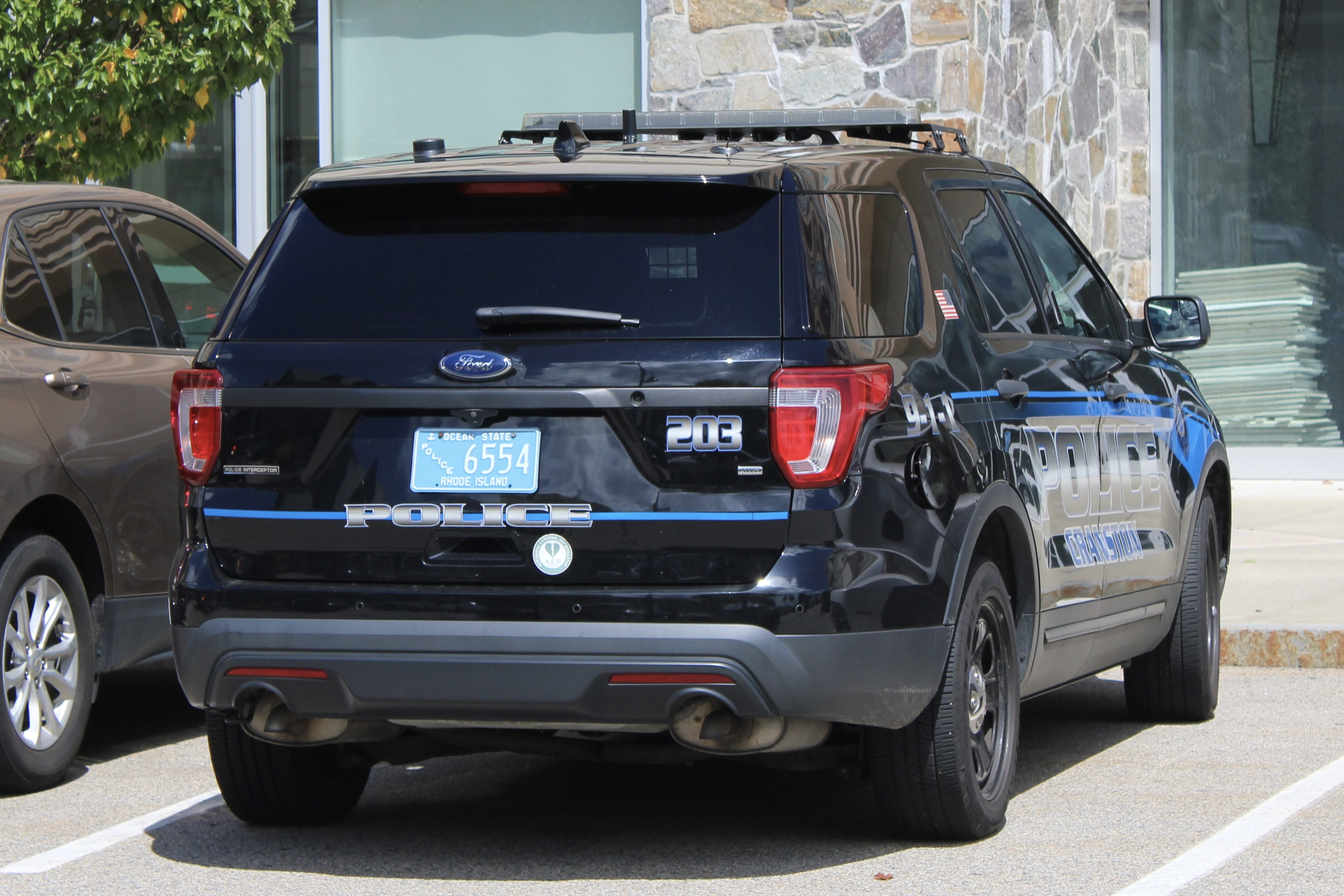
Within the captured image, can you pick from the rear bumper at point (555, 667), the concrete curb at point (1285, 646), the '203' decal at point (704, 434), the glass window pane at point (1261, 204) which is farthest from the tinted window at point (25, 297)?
the glass window pane at point (1261, 204)

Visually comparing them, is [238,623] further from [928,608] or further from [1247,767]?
[1247,767]

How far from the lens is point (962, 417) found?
5.12m

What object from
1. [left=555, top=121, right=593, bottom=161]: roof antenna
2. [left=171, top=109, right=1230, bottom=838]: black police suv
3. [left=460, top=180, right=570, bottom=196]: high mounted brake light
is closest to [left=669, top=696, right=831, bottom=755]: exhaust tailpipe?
[left=171, top=109, right=1230, bottom=838]: black police suv

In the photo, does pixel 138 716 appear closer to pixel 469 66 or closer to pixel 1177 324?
pixel 1177 324

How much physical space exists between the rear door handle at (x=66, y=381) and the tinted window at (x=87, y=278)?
7.0 inches

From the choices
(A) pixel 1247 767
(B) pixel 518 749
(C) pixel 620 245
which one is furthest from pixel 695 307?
(A) pixel 1247 767

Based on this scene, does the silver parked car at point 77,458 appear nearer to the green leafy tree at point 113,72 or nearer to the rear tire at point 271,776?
the rear tire at point 271,776

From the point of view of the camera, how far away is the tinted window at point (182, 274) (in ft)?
23.5

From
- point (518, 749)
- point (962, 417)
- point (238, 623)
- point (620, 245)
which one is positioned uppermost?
point (620, 245)

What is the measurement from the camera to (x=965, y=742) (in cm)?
506

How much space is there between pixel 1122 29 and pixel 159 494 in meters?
10.2

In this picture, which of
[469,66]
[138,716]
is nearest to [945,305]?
[138,716]

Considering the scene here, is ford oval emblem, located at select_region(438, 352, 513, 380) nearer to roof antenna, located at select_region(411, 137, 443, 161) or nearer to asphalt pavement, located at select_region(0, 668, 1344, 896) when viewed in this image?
roof antenna, located at select_region(411, 137, 443, 161)

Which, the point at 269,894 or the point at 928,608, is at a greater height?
the point at 928,608
